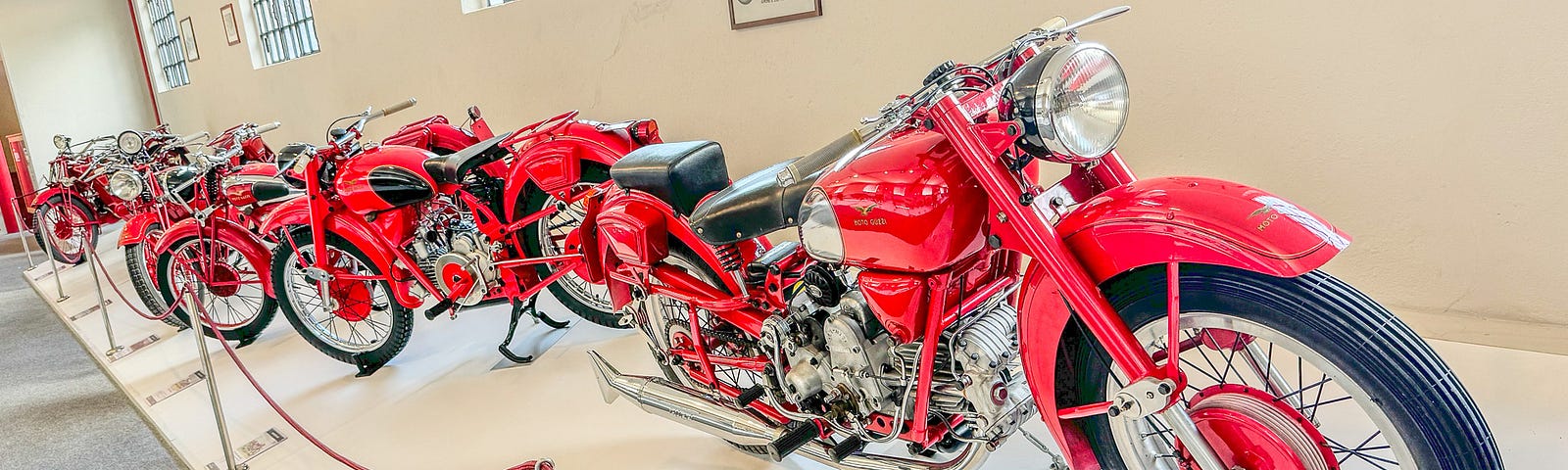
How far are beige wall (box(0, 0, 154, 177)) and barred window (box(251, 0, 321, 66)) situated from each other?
12.4ft

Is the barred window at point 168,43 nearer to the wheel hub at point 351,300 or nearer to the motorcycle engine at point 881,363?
the wheel hub at point 351,300

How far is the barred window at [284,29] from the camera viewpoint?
7062mm

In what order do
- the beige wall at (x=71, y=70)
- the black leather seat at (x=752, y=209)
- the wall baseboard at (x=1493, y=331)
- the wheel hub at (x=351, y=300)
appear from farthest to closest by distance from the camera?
Result: the beige wall at (x=71, y=70)
the wheel hub at (x=351, y=300)
the wall baseboard at (x=1493, y=331)
the black leather seat at (x=752, y=209)

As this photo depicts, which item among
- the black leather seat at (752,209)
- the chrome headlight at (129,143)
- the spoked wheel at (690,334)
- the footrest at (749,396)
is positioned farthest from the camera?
the chrome headlight at (129,143)

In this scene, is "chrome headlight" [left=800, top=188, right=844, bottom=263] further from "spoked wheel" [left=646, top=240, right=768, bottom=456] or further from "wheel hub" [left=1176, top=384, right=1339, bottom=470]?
"wheel hub" [left=1176, top=384, right=1339, bottom=470]

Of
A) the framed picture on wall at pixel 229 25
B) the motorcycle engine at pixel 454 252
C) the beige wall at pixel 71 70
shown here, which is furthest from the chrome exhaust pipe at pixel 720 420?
the beige wall at pixel 71 70

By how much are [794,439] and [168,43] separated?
11.0m

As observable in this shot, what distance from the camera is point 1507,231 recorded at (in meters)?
2.30

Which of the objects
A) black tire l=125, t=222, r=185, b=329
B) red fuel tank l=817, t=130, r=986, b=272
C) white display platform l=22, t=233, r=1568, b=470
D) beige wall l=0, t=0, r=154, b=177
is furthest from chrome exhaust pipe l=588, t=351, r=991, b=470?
beige wall l=0, t=0, r=154, b=177

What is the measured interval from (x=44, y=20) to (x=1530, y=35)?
482 inches

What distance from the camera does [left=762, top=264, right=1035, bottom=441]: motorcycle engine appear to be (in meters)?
1.52

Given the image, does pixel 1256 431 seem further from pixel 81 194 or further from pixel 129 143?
pixel 81 194

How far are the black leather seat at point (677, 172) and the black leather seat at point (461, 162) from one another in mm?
963

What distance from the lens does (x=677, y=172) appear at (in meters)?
2.01
